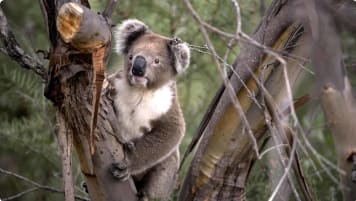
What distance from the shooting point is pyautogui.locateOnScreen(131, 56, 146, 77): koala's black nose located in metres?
3.91

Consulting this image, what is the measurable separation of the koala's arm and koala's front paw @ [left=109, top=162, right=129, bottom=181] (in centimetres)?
67

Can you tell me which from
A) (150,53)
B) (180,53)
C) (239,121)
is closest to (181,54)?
(180,53)

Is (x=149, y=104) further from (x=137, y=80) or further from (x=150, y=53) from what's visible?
(x=150, y=53)

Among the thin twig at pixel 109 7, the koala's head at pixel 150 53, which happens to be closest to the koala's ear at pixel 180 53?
the koala's head at pixel 150 53

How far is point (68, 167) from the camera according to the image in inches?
115

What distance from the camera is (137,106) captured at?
3.95m

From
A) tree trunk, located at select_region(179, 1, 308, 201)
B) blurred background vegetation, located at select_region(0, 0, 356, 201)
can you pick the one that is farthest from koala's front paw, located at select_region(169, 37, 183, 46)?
tree trunk, located at select_region(179, 1, 308, 201)

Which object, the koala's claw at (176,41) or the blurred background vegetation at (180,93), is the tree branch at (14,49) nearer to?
the koala's claw at (176,41)

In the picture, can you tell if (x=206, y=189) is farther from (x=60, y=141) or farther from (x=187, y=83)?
(x=187, y=83)

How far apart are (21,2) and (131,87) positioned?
3.12 metres

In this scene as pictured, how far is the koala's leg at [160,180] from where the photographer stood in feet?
13.2

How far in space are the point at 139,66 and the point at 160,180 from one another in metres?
0.57

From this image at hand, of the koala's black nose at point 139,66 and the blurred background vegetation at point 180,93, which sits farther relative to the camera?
the blurred background vegetation at point 180,93

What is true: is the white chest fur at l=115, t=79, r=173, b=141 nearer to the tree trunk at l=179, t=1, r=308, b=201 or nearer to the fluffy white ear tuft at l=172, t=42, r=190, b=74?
the fluffy white ear tuft at l=172, t=42, r=190, b=74
